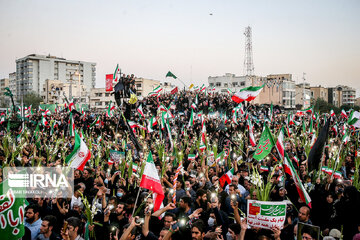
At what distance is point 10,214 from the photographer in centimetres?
434

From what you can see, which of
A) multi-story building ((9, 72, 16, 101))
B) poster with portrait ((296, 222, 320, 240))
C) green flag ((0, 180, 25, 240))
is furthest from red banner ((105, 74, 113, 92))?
multi-story building ((9, 72, 16, 101))

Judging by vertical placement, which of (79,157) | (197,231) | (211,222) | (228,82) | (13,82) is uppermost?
(13,82)

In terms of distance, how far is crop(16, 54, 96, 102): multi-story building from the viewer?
329ft

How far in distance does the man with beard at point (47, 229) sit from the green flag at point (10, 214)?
0.70 m

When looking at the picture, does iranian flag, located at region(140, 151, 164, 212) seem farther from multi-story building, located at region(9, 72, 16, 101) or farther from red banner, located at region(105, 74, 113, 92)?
multi-story building, located at region(9, 72, 16, 101)

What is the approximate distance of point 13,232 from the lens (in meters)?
4.34

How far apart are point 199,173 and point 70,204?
3698mm

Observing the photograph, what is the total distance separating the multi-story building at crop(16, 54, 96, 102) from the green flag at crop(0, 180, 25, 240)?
314ft

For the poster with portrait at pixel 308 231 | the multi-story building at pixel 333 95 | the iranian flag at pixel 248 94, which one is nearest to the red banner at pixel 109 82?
the iranian flag at pixel 248 94

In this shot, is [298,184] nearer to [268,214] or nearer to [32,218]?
[268,214]

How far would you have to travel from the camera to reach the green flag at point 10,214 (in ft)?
14.1

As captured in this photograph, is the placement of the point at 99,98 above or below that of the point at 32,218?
above

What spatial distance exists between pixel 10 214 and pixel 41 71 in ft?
352

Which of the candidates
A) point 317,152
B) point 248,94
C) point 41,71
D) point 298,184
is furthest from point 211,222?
point 41,71
